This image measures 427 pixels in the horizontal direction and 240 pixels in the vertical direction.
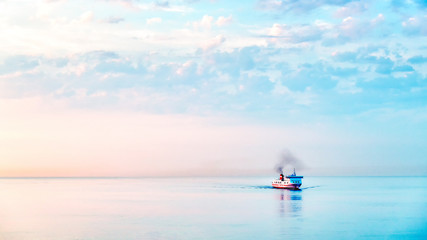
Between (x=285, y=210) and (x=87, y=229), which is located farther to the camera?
(x=285, y=210)

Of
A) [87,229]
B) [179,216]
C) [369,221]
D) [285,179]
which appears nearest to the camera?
[87,229]

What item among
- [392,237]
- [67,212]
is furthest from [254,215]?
[67,212]

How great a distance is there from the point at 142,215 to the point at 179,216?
503 cm

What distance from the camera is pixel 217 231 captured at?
54.2 meters

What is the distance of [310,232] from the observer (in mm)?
52875

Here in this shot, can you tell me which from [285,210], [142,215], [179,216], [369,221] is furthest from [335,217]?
[142,215]

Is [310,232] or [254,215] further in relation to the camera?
[254,215]

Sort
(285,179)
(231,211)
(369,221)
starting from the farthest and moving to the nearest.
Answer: (285,179) → (231,211) → (369,221)

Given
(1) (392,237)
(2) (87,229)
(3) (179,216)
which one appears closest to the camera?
(1) (392,237)

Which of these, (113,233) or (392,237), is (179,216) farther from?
(392,237)

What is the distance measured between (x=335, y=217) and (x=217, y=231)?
68.6 feet

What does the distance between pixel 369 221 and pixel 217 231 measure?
69.7ft

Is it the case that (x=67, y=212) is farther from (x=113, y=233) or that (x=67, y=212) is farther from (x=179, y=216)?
(x=113, y=233)

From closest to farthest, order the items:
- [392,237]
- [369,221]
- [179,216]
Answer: [392,237]
[369,221]
[179,216]
